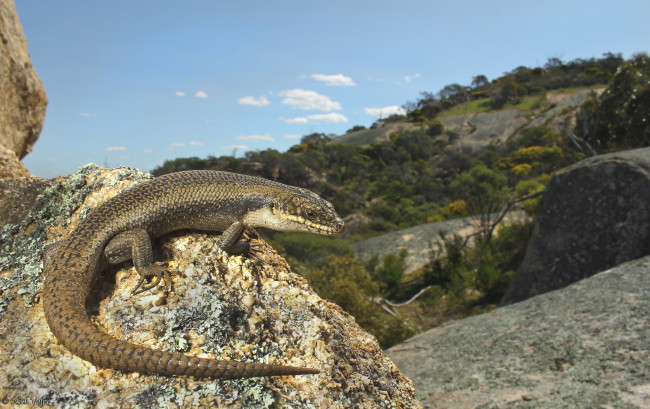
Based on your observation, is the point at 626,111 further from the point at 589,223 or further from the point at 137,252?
the point at 137,252

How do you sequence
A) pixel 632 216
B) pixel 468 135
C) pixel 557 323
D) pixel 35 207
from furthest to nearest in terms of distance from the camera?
pixel 468 135
pixel 632 216
pixel 557 323
pixel 35 207

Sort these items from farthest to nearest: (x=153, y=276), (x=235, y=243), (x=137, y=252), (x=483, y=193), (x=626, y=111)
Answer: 1. (x=483, y=193)
2. (x=626, y=111)
3. (x=235, y=243)
4. (x=137, y=252)
5. (x=153, y=276)

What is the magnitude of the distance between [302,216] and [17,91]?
855 cm

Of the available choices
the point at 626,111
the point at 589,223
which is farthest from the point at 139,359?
the point at 626,111

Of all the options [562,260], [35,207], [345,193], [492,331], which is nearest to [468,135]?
[345,193]

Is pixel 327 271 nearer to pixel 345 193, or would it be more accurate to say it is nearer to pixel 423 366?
pixel 423 366

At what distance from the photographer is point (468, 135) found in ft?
286

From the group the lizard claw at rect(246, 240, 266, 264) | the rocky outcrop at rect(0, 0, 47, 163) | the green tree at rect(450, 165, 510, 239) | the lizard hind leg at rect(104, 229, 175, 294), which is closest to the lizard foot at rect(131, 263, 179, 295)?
the lizard hind leg at rect(104, 229, 175, 294)

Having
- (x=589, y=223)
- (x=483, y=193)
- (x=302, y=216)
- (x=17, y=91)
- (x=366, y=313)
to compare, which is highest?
(x=17, y=91)

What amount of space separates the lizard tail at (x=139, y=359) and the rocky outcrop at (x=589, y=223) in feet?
40.3

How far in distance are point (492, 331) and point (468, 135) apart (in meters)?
85.2

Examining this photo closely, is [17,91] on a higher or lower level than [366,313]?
higher

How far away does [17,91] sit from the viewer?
8836mm

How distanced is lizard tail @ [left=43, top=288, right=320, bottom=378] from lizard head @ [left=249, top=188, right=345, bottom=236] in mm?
1330
